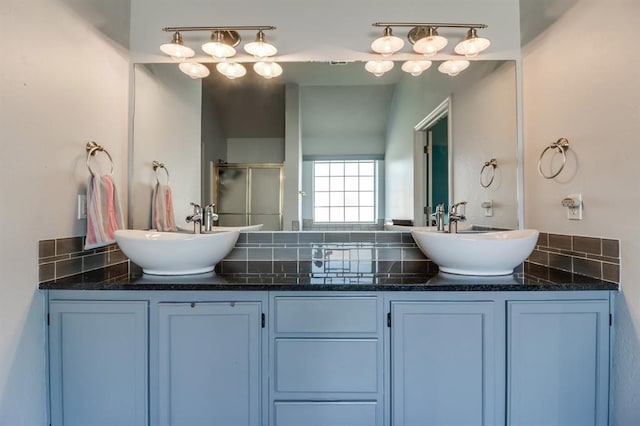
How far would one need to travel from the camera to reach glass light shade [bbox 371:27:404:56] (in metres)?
1.62

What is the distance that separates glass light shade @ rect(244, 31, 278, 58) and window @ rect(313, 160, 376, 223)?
662mm

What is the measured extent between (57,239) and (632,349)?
2353 millimetres

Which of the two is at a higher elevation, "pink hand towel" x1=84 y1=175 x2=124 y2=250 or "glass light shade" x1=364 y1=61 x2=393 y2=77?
"glass light shade" x1=364 y1=61 x2=393 y2=77

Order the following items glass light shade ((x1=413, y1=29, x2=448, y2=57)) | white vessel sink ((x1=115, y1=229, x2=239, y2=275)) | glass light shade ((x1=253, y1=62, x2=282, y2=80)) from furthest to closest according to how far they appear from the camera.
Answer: glass light shade ((x1=253, y1=62, x2=282, y2=80)), glass light shade ((x1=413, y1=29, x2=448, y2=57)), white vessel sink ((x1=115, y1=229, x2=239, y2=275))

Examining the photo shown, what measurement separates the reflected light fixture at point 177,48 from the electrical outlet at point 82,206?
2.98ft

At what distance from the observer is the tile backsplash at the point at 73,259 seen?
4.05 feet

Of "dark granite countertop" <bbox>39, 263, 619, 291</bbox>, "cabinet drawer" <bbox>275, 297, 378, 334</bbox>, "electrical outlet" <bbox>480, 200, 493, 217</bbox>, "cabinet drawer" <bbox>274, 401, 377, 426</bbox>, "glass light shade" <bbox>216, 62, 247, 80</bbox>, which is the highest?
"glass light shade" <bbox>216, 62, 247, 80</bbox>

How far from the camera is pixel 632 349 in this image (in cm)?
114

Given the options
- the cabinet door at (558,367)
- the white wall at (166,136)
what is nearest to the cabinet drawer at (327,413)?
the cabinet door at (558,367)

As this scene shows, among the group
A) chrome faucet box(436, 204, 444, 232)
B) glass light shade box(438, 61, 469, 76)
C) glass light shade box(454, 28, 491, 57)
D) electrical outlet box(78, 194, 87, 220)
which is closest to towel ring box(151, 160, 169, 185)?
electrical outlet box(78, 194, 87, 220)

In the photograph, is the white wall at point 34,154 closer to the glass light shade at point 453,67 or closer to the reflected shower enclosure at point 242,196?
the reflected shower enclosure at point 242,196

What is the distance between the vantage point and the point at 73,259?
1.36 meters

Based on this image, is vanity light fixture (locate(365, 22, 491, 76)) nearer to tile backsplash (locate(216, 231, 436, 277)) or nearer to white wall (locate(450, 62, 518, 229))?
white wall (locate(450, 62, 518, 229))

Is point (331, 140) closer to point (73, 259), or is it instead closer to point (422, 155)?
point (422, 155)
